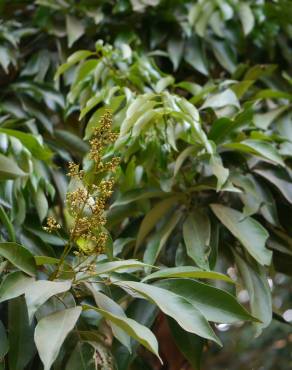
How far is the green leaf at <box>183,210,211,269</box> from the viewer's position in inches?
39.4

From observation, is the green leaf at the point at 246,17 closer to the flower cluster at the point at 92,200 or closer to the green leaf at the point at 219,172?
the green leaf at the point at 219,172

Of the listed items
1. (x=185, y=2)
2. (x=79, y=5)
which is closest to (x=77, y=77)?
(x=79, y=5)

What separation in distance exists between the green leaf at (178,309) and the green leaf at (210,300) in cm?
5

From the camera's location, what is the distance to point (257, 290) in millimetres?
1014

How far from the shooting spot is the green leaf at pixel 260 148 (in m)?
1.07

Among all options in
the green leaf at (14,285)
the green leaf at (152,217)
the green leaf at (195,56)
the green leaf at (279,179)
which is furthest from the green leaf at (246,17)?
the green leaf at (14,285)

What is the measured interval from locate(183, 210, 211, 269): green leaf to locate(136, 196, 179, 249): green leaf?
4 cm

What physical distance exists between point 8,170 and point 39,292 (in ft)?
0.96

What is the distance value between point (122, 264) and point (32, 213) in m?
0.42

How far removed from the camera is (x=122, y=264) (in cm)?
78

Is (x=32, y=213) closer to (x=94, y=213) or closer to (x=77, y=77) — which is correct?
(x=77, y=77)

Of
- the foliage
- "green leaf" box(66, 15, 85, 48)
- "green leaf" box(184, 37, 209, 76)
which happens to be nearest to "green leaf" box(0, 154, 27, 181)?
the foliage

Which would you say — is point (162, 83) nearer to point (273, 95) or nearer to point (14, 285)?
point (273, 95)

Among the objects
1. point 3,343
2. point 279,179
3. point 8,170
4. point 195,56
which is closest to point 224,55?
point 195,56
